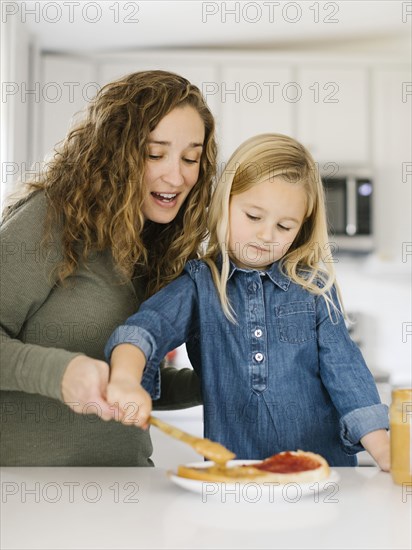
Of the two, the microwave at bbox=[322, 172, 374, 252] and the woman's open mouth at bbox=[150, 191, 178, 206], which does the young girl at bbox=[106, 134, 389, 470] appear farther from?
the microwave at bbox=[322, 172, 374, 252]

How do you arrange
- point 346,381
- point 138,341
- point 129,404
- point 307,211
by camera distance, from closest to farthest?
point 129,404
point 138,341
point 346,381
point 307,211

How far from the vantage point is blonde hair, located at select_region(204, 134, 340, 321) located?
53.9 inches

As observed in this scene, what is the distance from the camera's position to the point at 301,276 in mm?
1407

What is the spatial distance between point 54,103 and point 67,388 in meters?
2.79

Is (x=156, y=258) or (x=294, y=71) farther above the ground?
(x=294, y=71)

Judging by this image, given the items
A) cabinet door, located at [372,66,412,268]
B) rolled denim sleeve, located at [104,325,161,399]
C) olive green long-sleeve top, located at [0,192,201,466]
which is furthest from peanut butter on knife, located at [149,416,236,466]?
cabinet door, located at [372,66,412,268]

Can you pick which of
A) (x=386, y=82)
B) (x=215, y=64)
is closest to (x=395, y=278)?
(x=386, y=82)

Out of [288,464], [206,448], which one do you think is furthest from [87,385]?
[288,464]

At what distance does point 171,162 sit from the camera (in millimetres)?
1321

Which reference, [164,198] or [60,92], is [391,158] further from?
[164,198]

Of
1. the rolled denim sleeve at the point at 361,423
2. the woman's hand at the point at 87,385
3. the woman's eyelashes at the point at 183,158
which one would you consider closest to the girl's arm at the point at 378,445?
the rolled denim sleeve at the point at 361,423

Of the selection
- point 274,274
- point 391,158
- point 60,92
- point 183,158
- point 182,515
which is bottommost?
point 182,515

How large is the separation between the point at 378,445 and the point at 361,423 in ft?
0.17

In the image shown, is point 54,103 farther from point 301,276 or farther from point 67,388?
point 67,388
